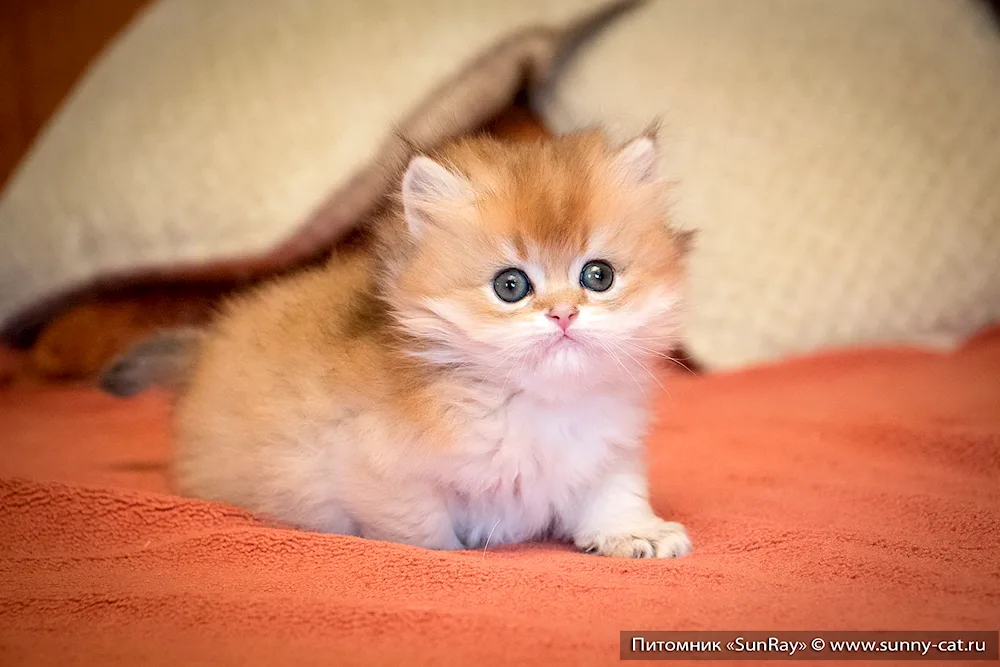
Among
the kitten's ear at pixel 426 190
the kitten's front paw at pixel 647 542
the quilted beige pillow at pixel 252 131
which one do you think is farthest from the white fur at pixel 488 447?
the quilted beige pillow at pixel 252 131

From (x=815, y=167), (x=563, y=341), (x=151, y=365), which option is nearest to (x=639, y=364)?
(x=563, y=341)

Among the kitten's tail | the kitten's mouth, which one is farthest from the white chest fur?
the kitten's tail

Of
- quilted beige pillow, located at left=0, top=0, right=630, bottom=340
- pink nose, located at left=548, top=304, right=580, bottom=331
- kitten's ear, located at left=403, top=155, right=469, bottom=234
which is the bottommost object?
pink nose, located at left=548, top=304, right=580, bottom=331

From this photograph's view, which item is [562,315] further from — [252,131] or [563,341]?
[252,131]

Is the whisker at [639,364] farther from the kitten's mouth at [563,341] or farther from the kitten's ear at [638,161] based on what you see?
the kitten's ear at [638,161]

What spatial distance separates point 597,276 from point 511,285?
0.36ft

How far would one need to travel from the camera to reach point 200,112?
219 cm

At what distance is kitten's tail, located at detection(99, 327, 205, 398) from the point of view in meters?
1.69

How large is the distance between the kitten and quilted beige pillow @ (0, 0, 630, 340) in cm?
74

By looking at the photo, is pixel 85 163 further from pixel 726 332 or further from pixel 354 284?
pixel 726 332

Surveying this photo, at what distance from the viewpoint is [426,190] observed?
1.27 metres

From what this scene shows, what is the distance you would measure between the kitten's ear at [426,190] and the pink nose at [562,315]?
21 centimetres

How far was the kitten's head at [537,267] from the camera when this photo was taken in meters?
1.19

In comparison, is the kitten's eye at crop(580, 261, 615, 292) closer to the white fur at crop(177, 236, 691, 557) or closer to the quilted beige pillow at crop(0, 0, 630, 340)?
the white fur at crop(177, 236, 691, 557)
